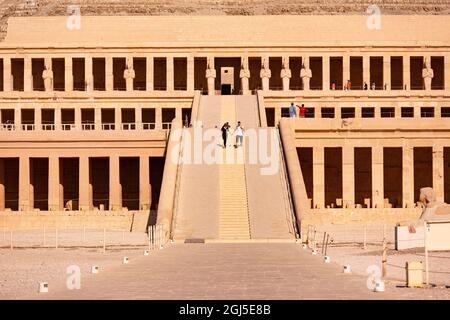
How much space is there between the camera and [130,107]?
216ft

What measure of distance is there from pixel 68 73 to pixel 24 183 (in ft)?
51.0

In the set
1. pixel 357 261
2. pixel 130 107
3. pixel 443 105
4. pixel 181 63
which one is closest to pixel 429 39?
pixel 443 105

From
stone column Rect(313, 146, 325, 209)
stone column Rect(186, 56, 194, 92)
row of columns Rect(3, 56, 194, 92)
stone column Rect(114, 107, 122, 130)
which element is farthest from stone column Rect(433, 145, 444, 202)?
row of columns Rect(3, 56, 194, 92)

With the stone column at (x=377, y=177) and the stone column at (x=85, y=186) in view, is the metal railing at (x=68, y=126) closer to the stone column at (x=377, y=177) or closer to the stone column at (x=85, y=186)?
the stone column at (x=85, y=186)

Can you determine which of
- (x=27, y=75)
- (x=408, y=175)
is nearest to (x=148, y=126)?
(x=27, y=75)

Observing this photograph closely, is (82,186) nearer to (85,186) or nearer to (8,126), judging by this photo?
(85,186)

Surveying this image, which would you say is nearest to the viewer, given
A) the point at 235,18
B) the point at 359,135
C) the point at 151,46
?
the point at 359,135

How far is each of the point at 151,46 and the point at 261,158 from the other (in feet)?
71.5

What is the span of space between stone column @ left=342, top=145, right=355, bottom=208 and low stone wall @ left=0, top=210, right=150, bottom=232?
390 inches

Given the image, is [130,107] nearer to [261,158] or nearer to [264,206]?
[261,158]

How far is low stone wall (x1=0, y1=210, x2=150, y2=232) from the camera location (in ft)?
162

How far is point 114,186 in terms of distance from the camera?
5519cm

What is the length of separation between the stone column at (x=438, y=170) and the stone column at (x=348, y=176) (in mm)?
3782

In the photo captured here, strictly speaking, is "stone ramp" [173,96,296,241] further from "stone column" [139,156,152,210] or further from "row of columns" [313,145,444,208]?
"row of columns" [313,145,444,208]
